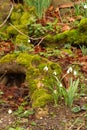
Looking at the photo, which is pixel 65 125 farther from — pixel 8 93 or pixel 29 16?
pixel 29 16

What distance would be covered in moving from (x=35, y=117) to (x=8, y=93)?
688 mm

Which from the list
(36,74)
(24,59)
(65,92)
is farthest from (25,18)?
(65,92)

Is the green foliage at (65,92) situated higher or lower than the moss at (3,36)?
lower

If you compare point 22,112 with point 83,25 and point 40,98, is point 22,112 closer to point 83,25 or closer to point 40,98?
point 40,98

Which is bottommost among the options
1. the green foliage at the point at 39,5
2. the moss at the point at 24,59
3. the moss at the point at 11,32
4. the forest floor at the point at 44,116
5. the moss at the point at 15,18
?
the forest floor at the point at 44,116

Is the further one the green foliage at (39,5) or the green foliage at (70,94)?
the green foliage at (39,5)

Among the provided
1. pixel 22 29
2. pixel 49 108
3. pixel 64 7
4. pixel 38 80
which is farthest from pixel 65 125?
pixel 64 7

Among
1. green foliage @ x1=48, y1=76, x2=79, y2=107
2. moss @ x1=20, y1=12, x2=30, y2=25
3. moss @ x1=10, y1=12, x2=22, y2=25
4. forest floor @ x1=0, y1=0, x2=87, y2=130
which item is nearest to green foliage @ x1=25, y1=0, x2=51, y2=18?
moss @ x1=20, y1=12, x2=30, y2=25

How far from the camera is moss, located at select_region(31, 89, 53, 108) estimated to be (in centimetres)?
389

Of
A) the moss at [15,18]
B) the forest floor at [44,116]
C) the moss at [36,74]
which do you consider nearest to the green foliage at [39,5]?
the moss at [15,18]

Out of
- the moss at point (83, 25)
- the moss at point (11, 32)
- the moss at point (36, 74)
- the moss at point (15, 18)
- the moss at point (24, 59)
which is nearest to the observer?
the moss at point (36, 74)

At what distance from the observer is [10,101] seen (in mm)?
4184

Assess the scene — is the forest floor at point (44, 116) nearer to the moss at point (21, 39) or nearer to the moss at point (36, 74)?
the moss at point (36, 74)

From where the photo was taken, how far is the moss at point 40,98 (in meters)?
3.89
